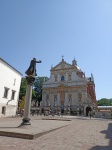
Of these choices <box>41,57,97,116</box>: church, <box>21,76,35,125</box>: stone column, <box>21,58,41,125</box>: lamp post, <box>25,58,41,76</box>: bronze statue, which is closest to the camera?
<box>21,76,35,125</box>: stone column

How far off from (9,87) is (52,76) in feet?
109

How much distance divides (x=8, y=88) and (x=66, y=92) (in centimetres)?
3092

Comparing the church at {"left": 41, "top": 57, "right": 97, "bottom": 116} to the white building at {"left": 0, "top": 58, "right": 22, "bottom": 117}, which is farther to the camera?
the church at {"left": 41, "top": 57, "right": 97, "bottom": 116}

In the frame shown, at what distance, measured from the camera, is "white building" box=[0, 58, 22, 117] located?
25.9m

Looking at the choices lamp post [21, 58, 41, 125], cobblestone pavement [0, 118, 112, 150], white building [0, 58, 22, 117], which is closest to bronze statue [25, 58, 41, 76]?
lamp post [21, 58, 41, 125]

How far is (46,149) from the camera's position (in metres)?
5.78

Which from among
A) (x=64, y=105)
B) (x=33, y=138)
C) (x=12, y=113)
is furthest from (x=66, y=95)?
(x=33, y=138)

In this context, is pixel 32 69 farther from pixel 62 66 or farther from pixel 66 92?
pixel 62 66

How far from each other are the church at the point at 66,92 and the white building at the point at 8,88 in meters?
25.6

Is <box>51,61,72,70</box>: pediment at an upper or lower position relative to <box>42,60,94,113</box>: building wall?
upper

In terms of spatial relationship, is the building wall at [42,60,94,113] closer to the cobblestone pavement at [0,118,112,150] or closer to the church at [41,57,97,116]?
the church at [41,57,97,116]

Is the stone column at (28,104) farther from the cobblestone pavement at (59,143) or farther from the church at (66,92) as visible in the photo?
the church at (66,92)

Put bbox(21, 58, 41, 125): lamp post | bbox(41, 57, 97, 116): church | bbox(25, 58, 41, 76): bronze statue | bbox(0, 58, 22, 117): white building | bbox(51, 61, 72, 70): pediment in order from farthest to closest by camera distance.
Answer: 1. bbox(51, 61, 72, 70): pediment
2. bbox(41, 57, 97, 116): church
3. bbox(0, 58, 22, 117): white building
4. bbox(25, 58, 41, 76): bronze statue
5. bbox(21, 58, 41, 125): lamp post

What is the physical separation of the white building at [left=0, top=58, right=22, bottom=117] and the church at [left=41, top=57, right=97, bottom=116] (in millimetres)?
25633
